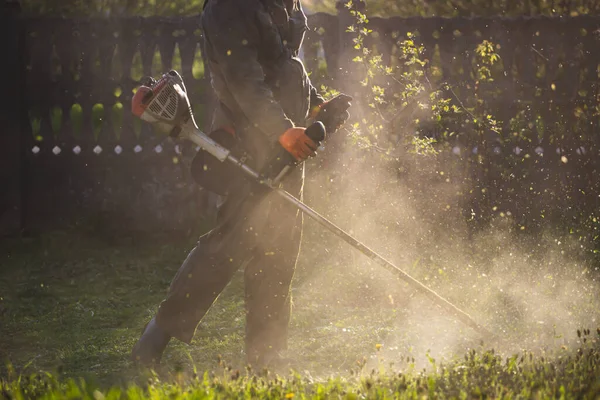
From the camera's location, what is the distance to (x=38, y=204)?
8.48 meters

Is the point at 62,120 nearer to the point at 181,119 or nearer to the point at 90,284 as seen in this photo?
the point at 90,284

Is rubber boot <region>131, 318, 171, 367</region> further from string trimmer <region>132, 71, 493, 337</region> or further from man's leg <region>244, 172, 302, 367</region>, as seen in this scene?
string trimmer <region>132, 71, 493, 337</region>

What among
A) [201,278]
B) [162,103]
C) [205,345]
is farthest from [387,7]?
[201,278]

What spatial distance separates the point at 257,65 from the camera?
4234 mm

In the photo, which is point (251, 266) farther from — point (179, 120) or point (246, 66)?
point (246, 66)

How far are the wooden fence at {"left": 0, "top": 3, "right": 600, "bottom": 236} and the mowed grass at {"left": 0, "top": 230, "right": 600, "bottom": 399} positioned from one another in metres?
0.47

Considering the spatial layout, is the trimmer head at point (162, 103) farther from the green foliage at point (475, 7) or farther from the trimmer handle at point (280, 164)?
the green foliage at point (475, 7)

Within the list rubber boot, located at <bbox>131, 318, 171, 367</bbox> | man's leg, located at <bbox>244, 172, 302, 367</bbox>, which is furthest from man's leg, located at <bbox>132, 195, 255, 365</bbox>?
man's leg, located at <bbox>244, 172, 302, 367</bbox>

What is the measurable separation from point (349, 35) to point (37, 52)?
298 cm


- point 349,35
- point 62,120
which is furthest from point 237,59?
point 62,120

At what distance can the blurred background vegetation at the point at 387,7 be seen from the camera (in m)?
9.28

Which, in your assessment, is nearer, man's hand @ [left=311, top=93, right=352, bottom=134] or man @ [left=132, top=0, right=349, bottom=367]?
man @ [left=132, top=0, right=349, bottom=367]

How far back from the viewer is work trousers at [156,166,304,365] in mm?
4422

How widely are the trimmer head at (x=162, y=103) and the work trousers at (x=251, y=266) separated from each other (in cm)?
48
